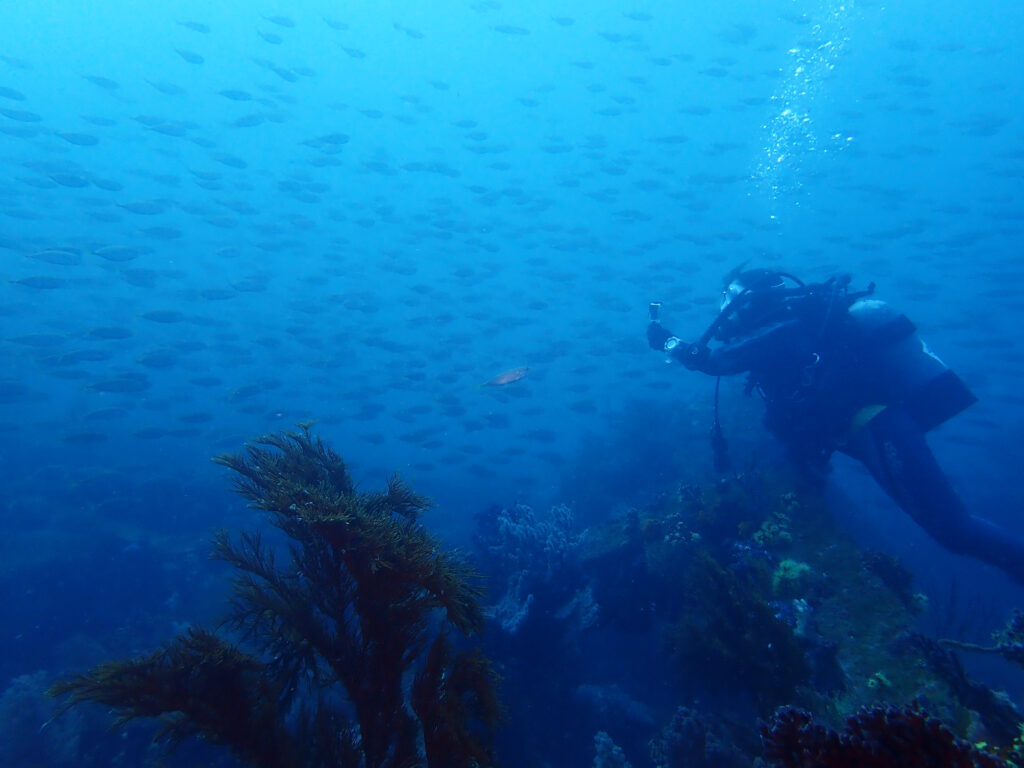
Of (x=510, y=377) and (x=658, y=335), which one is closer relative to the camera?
Answer: (x=658, y=335)

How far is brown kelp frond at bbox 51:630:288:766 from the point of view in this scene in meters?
2.50

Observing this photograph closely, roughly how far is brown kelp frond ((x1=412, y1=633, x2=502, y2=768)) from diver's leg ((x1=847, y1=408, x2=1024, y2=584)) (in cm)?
613

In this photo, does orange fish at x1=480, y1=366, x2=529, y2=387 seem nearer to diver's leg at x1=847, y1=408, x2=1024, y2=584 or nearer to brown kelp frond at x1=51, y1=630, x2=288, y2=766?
diver's leg at x1=847, y1=408, x2=1024, y2=584

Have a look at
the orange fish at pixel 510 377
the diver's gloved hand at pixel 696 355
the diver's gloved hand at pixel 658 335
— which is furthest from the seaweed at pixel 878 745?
the orange fish at pixel 510 377

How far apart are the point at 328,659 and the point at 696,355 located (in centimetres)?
631

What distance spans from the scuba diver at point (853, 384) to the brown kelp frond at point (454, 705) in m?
5.75

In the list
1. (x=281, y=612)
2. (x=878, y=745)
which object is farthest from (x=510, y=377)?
(x=878, y=745)

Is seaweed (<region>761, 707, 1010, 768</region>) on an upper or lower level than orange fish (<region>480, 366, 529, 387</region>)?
upper

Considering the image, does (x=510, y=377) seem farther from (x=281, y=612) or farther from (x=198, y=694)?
(x=198, y=694)

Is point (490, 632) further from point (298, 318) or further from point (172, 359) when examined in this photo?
point (298, 318)

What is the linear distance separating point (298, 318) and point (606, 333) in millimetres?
16468

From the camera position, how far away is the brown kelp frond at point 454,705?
274 centimetres

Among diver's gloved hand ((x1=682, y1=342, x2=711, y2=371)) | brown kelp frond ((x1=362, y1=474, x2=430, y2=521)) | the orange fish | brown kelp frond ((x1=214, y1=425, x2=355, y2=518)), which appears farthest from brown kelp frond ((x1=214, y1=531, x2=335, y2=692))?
the orange fish

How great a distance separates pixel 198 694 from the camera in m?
2.67
